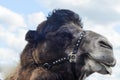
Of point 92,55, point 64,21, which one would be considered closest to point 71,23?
point 64,21

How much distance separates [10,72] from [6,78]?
7.1 inches

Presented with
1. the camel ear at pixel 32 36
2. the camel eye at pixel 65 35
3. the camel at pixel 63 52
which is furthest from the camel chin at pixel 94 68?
the camel ear at pixel 32 36

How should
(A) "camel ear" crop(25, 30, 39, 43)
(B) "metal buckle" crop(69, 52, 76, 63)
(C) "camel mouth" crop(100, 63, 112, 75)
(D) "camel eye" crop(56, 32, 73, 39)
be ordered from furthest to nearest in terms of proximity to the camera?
(A) "camel ear" crop(25, 30, 39, 43)
(D) "camel eye" crop(56, 32, 73, 39)
(B) "metal buckle" crop(69, 52, 76, 63)
(C) "camel mouth" crop(100, 63, 112, 75)

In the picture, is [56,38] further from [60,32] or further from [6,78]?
[6,78]

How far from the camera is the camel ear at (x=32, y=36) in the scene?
12.4 meters

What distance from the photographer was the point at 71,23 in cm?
1248

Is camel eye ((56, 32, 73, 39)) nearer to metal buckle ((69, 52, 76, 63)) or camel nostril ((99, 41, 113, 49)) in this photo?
metal buckle ((69, 52, 76, 63))

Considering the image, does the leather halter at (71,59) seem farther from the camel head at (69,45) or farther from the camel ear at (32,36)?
the camel ear at (32,36)

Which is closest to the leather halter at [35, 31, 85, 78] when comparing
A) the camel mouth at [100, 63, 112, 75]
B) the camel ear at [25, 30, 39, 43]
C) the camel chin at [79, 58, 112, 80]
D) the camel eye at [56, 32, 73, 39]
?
the camel eye at [56, 32, 73, 39]

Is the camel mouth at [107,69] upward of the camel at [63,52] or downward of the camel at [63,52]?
downward

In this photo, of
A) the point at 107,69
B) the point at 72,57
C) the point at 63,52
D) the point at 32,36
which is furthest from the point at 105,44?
the point at 32,36

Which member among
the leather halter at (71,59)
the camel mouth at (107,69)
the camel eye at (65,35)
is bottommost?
the camel mouth at (107,69)

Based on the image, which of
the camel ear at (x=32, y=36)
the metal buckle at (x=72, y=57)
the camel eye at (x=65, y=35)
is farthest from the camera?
the camel ear at (x=32, y=36)

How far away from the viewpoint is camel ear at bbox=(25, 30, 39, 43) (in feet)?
40.7
